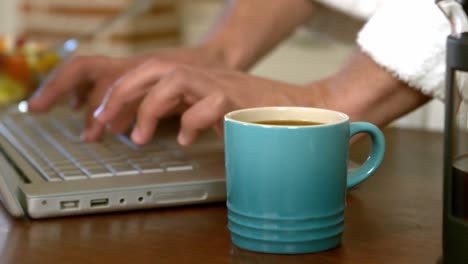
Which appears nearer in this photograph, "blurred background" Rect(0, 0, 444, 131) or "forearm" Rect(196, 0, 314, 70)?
"forearm" Rect(196, 0, 314, 70)

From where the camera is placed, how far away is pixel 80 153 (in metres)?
0.95

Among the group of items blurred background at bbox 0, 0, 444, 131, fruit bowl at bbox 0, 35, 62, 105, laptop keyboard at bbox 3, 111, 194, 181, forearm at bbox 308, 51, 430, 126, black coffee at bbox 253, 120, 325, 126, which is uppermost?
black coffee at bbox 253, 120, 325, 126

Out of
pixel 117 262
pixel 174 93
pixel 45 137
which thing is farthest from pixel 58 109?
pixel 117 262

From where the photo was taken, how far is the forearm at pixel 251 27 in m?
1.24

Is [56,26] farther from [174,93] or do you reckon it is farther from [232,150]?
[232,150]

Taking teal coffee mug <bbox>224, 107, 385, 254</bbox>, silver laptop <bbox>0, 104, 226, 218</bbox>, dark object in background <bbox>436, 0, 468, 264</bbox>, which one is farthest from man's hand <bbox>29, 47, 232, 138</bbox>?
dark object in background <bbox>436, 0, 468, 264</bbox>

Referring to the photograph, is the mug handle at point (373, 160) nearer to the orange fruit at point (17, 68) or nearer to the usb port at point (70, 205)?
the usb port at point (70, 205)

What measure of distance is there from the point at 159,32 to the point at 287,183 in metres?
1.84

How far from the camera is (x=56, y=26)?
2.51 meters

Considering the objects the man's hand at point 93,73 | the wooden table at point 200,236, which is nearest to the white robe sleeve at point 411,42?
the wooden table at point 200,236

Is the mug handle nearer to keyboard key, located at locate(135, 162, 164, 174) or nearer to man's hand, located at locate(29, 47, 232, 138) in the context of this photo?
keyboard key, located at locate(135, 162, 164, 174)

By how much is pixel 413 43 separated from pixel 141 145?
0.35 m

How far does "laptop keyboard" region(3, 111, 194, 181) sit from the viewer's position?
0.85 metres

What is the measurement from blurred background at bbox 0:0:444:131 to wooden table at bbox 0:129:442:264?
130 cm
